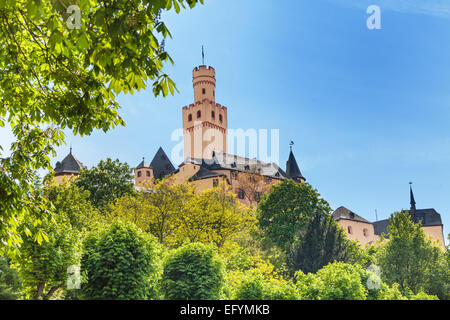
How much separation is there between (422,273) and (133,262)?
30410mm

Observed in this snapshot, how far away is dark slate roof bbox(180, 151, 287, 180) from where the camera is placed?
290 ft

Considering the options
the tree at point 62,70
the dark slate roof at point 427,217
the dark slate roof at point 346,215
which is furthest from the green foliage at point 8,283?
the dark slate roof at point 427,217

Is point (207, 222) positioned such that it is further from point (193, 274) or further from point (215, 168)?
point (215, 168)

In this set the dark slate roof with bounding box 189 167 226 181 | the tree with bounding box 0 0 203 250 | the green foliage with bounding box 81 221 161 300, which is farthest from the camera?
the dark slate roof with bounding box 189 167 226 181

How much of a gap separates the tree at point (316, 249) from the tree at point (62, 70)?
1392 inches

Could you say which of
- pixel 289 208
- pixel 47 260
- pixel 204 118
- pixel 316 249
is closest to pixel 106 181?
pixel 289 208

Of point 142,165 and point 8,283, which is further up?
point 142,165

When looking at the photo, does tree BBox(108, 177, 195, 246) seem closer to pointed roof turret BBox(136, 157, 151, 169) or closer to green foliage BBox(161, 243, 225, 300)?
green foliage BBox(161, 243, 225, 300)

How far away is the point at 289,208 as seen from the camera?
5838cm

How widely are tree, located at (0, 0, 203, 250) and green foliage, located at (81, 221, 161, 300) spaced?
12.2m

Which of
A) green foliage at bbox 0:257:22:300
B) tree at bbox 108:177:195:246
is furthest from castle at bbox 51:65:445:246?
green foliage at bbox 0:257:22:300

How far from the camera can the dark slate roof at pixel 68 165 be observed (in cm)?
7988

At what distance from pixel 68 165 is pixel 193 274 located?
6452 centimetres
